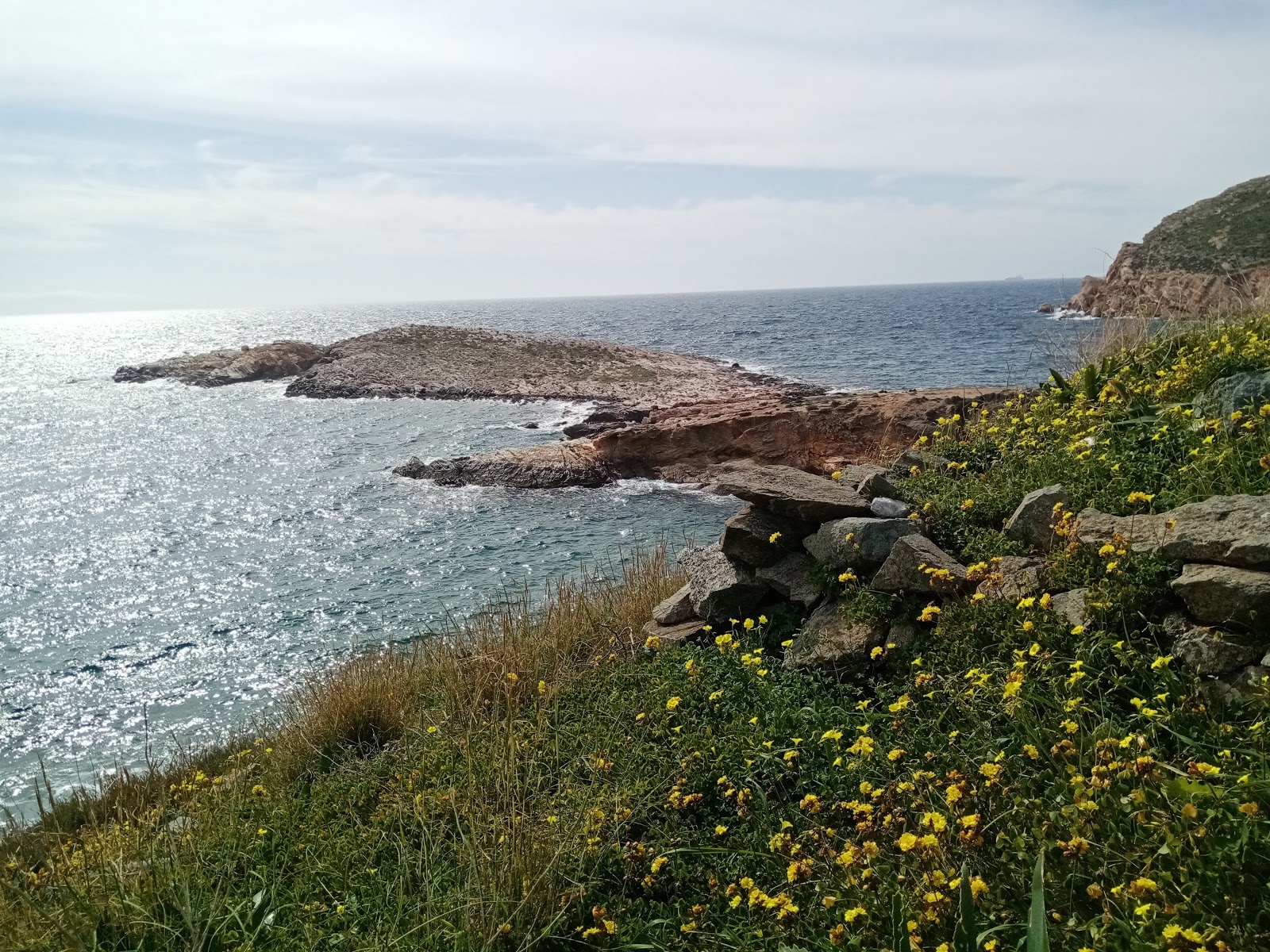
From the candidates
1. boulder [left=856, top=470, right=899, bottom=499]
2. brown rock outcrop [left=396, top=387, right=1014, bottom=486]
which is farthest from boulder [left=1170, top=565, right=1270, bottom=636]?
brown rock outcrop [left=396, top=387, right=1014, bottom=486]

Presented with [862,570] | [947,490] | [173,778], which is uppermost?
[947,490]

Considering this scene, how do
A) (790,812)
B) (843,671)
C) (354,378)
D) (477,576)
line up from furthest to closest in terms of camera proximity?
1. (354,378)
2. (477,576)
3. (843,671)
4. (790,812)

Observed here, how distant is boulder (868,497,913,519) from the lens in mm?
5445

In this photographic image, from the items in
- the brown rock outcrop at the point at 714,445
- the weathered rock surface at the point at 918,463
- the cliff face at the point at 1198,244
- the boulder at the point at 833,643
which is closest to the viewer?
the boulder at the point at 833,643

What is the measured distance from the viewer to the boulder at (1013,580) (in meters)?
4.16

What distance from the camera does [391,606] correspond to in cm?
1306

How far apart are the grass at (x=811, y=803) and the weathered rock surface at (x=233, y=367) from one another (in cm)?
4435

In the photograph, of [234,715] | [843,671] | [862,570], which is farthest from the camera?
[234,715]

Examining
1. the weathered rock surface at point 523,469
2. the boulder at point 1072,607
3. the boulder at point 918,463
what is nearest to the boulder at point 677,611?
the boulder at point 918,463

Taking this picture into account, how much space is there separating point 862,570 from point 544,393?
30917 mm

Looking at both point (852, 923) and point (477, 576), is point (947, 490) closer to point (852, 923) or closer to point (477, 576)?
point (852, 923)

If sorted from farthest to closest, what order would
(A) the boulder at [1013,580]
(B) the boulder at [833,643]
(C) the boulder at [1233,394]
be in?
(C) the boulder at [1233,394], (B) the boulder at [833,643], (A) the boulder at [1013,580]

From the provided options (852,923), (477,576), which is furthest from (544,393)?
(852,923)

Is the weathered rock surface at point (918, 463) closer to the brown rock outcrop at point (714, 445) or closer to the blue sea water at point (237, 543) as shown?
the blue sea water at point (237, 543)
